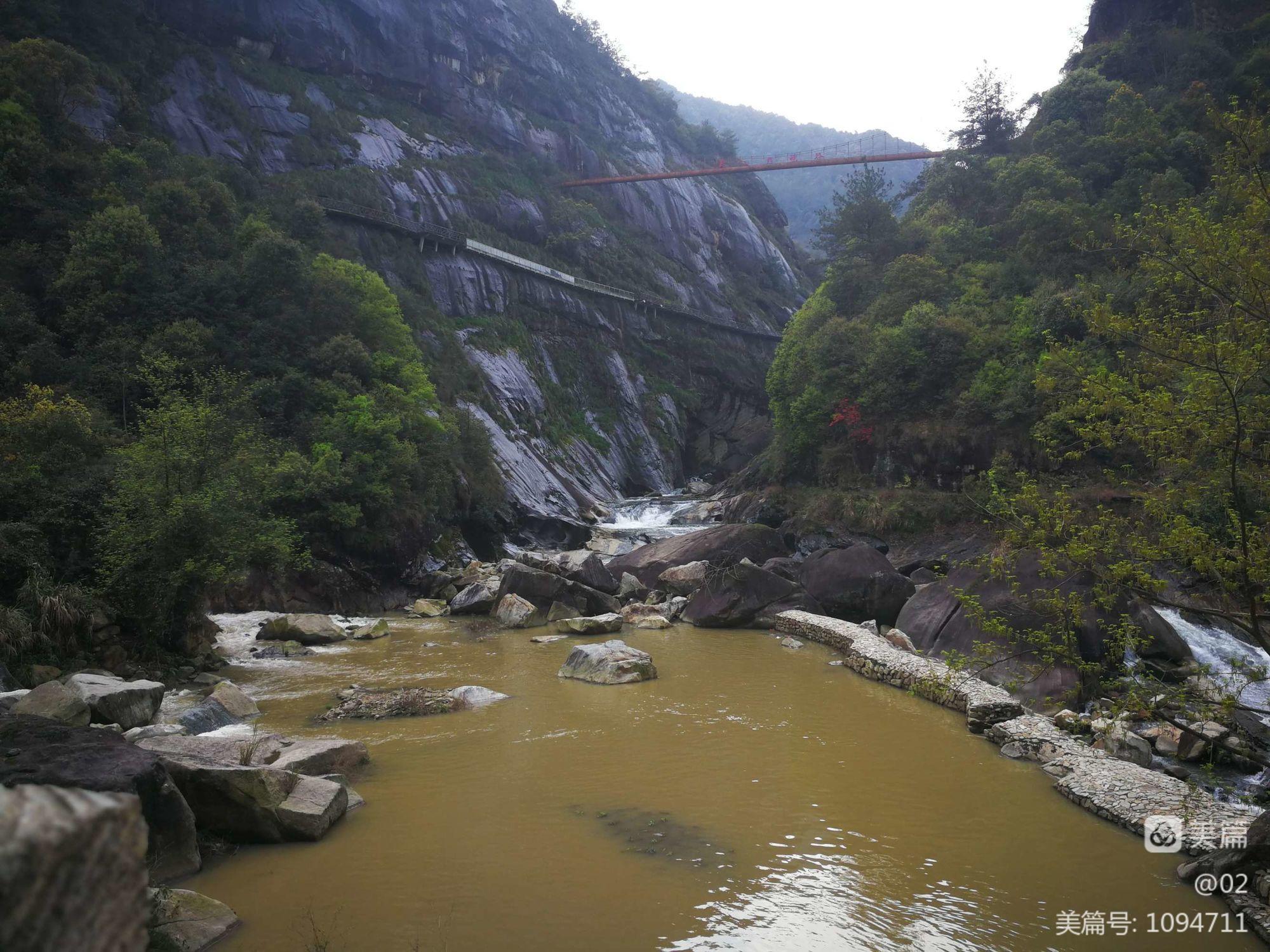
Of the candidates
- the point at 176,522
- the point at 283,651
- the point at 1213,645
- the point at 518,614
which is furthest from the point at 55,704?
the point at 1213,645

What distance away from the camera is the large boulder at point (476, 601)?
23281 mm

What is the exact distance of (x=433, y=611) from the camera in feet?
78.0

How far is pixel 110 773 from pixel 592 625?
1448 cm

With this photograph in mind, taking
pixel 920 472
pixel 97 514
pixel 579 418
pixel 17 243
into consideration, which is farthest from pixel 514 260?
pixel 97 514

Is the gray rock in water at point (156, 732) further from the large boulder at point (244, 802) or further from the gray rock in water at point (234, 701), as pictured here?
the large boulder at point (244, 802)

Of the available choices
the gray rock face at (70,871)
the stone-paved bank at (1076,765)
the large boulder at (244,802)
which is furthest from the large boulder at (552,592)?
the gray rock face at (70,871)

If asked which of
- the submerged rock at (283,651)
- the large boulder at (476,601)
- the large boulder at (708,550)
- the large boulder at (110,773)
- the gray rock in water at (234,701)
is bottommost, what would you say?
the large boulder at (476,601)

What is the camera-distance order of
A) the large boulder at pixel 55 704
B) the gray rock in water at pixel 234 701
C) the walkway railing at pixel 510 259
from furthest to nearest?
the walkway railing at pixel 510 259 → the gray rock in water at pixel 234 701 → the large boulder at pixel 55 704

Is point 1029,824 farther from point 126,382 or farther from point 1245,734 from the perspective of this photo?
point 126,382

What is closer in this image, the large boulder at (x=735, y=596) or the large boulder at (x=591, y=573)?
the large boulder at (x=735, y=596)

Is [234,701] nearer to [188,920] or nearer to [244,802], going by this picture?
[244,802]

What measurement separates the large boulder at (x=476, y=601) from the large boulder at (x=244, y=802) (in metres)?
15.8

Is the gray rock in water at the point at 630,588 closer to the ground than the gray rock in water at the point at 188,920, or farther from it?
closer to the ground

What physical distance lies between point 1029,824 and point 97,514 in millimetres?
16895
